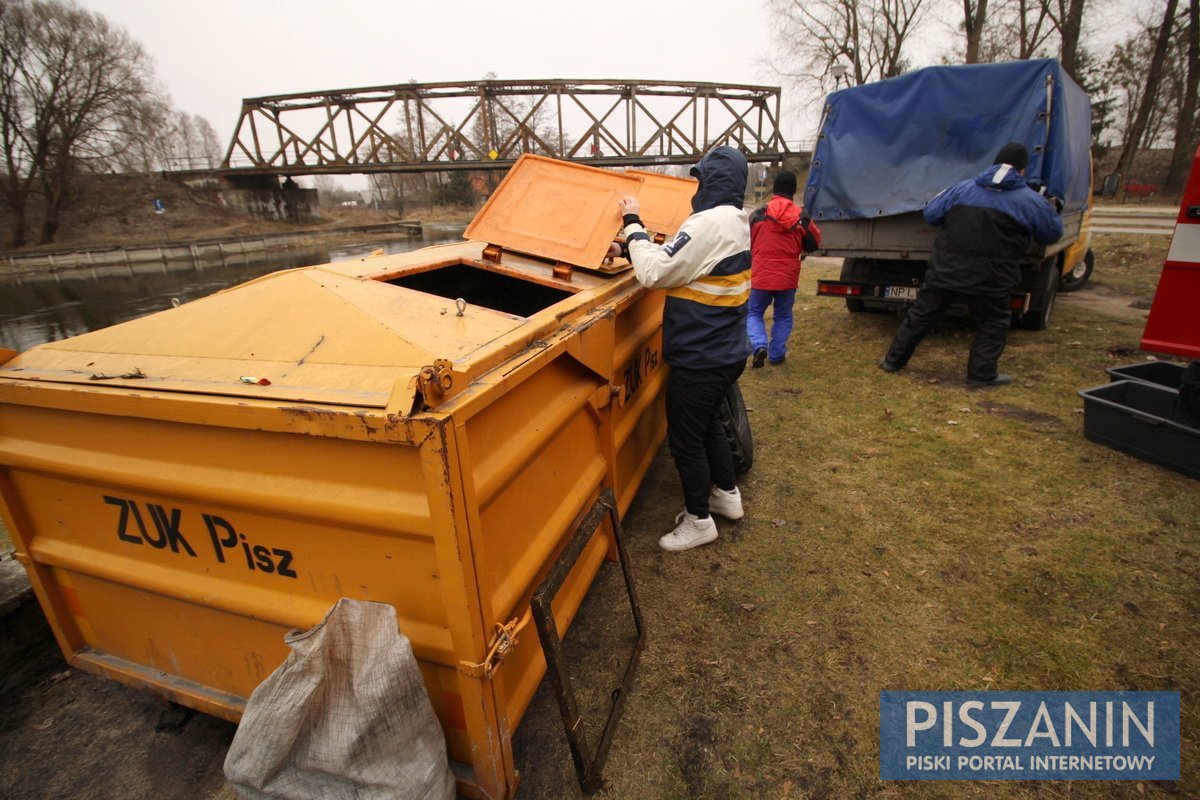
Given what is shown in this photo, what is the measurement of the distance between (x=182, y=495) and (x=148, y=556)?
380 mm

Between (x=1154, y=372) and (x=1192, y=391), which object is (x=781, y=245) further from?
(x=1192, y=391)

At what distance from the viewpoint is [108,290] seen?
18.4 m

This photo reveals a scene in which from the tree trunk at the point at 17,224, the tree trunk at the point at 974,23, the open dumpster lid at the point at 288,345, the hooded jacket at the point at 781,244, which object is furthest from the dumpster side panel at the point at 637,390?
the tree trunk at the point at 17,224

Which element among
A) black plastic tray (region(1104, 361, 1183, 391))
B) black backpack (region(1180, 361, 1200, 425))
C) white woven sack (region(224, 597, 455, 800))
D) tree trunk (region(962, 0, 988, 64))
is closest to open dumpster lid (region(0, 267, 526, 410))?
white woven sack (region(224, 597, 455, 800))

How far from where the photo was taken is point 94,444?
1682 mm

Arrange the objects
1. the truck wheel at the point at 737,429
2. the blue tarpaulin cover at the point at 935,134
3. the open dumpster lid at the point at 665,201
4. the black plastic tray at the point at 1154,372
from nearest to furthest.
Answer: the truck wheel at the point at 737,429 → the open dumpster lid at the point at 665,201 → the black plastic tray at the point at 1154,372 → the blue tarpaulin cover at the point at 935,134

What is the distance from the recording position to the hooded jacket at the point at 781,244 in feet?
17.3

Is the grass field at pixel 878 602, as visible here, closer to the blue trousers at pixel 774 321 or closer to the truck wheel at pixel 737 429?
the truck wheel at pixel 737 429

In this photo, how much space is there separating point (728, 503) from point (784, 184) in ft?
11.6

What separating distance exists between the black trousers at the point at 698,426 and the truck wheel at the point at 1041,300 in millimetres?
4516

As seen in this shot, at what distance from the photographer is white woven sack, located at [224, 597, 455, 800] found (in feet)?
4.23

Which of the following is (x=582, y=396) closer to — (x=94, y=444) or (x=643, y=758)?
(x=643, y=758)

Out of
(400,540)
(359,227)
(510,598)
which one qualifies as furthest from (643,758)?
(359,227)

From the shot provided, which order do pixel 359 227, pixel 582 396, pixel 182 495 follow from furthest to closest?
pixel 359 227 < pixel 582 396 < pixel 182 495
